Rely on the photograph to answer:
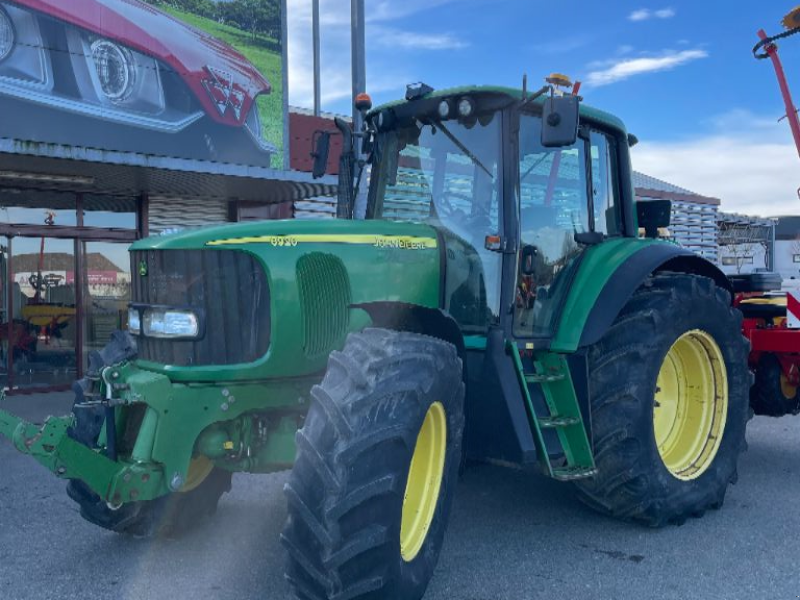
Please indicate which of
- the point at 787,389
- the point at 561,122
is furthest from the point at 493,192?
the point at 787,389

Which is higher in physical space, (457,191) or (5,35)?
(5,35)

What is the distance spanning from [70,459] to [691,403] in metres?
3.74

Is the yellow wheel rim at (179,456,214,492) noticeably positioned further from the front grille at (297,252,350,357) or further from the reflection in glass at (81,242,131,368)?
the reflection in glass at (81,242,131,368)

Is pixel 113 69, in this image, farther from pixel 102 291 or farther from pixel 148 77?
pixel 102 291

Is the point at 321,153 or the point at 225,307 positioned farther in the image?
the point at 321,153

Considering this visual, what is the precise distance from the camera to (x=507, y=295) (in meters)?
4.22

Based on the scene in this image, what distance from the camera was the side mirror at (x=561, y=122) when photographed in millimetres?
3797

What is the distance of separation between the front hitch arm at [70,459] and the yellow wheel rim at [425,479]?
1.27 meters

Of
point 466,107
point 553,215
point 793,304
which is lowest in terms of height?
point 793,304

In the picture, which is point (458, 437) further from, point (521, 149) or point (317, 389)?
point (521, 149)

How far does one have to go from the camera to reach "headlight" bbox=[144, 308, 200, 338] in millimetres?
3639

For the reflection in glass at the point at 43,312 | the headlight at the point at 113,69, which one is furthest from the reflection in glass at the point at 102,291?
the headlight at the point at 113,69

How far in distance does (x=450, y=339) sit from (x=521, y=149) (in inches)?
45.9

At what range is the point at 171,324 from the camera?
3.69 metres
